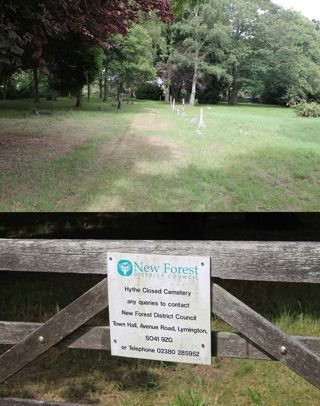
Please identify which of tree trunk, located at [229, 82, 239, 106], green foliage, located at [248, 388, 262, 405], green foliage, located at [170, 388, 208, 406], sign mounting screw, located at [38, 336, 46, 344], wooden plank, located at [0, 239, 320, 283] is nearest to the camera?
wooden plank, located at [0, 239, 320, 283]

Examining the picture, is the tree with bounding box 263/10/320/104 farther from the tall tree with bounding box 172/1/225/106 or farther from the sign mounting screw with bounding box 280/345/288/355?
the sign mounting screw with bounding box 280/345/288/355

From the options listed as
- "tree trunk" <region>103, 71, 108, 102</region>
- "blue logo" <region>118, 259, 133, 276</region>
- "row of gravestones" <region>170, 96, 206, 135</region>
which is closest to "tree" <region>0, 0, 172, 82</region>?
"tree trunk" <region>103, 71, 108, 102</region>

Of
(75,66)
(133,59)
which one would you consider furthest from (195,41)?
(75,66)

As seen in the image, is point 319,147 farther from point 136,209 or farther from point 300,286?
point 300,286

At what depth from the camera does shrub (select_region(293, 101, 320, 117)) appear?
395cm

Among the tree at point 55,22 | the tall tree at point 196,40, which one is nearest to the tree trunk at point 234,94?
the tall tree at point 196,40

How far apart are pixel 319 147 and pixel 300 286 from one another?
1994 millimetres

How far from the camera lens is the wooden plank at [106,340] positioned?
2264 mm

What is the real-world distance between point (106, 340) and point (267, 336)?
788 mm

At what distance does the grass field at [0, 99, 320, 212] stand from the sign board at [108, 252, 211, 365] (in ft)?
6.01

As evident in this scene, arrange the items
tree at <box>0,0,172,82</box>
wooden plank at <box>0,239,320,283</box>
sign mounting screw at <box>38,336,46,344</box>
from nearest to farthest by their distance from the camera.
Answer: wooden plank at <box>0,239,320,283</box> → sign mounting screw at <box>38,336,46,344</box> → tree at <box>0,0,172,82</box>

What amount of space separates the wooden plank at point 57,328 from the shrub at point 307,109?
246cm

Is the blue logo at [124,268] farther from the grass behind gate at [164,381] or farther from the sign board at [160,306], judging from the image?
the grass behind gate at [164,381]

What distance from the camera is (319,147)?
4.03 metres
